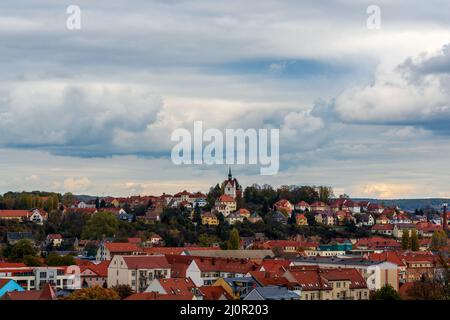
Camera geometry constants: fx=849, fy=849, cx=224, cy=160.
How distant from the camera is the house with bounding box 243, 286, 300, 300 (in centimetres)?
2980

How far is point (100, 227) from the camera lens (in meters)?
70.0

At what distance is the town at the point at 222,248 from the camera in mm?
34450

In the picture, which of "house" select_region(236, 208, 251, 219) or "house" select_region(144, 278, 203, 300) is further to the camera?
"house" select_region(236, 208, 251, 219)

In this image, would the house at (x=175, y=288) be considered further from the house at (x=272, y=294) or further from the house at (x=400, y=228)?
the house at (x=400, y=228)

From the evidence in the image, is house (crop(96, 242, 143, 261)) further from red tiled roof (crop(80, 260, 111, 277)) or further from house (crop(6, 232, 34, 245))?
red tiled roof (crop(80, 260, 111, 277))

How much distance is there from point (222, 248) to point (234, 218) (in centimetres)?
2098

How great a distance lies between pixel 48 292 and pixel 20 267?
44.7ft

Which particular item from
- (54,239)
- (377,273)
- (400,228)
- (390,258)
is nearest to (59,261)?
(377,273)

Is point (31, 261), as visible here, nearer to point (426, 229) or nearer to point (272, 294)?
point (272, 294)

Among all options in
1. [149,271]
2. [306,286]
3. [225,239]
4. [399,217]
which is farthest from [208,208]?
[306,286]

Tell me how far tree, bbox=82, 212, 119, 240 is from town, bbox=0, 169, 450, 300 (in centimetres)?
11

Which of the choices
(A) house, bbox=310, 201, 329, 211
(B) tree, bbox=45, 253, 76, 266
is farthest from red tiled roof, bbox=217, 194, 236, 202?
(B) tree, bbox=45, 253, 76, 266

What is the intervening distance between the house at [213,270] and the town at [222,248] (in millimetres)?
79
